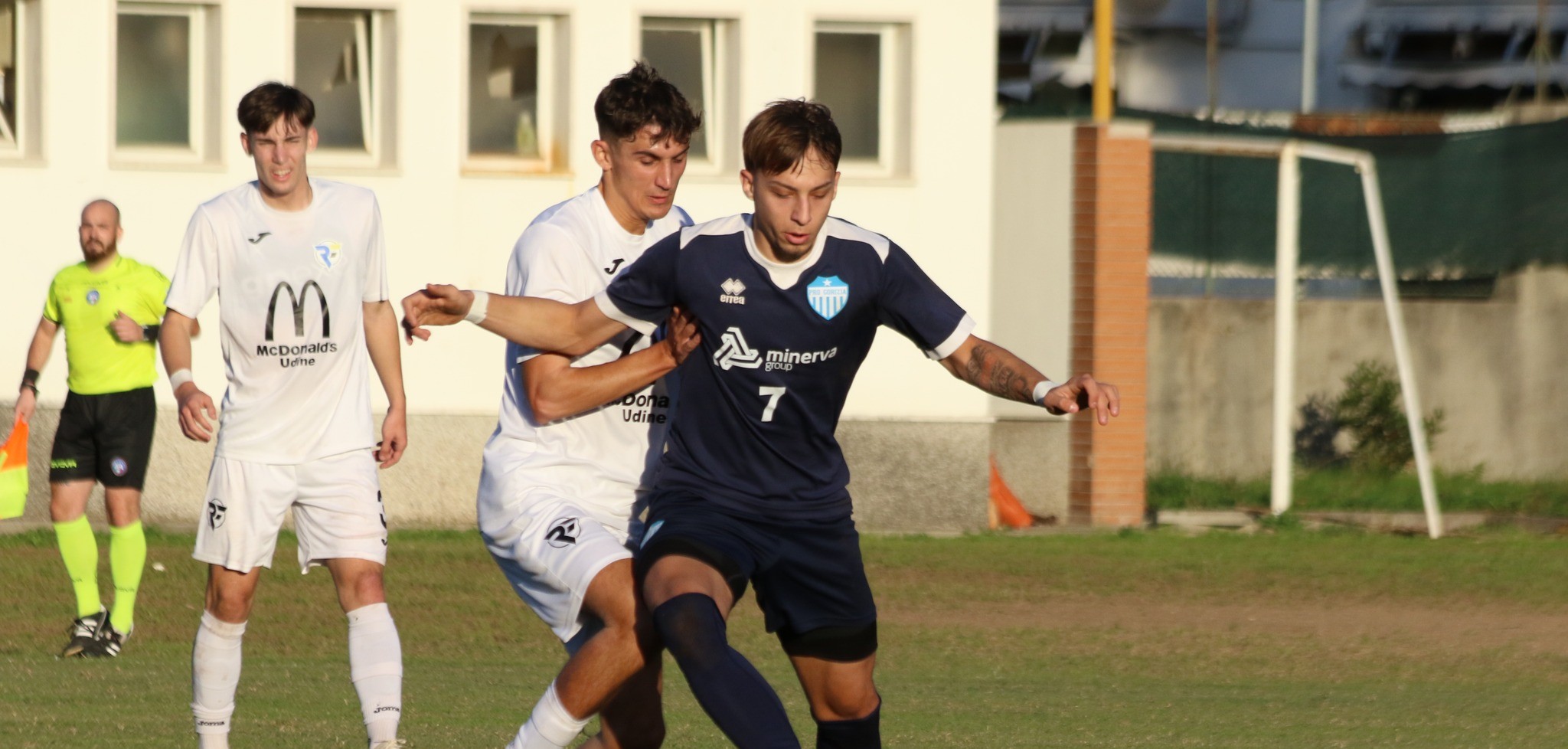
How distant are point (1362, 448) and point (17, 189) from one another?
11802 mm

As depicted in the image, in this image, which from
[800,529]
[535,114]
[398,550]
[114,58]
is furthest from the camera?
[535,114]

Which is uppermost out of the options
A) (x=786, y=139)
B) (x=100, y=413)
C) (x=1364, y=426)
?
(x=786, y=139)

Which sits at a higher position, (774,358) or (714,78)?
(714,78)

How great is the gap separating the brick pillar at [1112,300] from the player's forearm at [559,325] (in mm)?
12440

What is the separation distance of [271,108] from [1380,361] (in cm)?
1512

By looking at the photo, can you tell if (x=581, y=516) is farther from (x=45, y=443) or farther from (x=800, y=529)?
(x=45, y=443)

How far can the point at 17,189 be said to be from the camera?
53.8 ft

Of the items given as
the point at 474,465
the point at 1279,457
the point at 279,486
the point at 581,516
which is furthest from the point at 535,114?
the point at 581,516

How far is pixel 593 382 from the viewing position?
6051 millimetres

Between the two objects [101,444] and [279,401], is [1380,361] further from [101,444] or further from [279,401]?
[279,401]

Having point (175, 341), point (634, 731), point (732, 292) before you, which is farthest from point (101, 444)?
point (732, 292)

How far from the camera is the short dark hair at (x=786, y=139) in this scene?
575 centimetres

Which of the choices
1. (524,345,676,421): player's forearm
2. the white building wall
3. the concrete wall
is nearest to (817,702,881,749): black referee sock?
(524,345,676,421): player's forearm

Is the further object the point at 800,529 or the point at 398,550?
the point at 398,550
